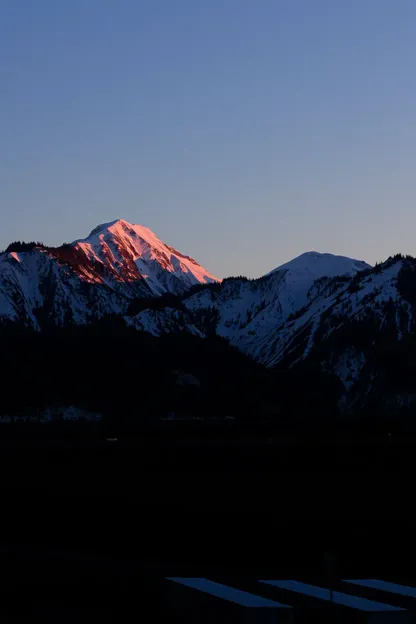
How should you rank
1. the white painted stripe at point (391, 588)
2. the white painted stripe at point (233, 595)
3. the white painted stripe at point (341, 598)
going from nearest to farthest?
the white painted stripe at point (341, 598), the white painted stripe at point (233, 595), the white painted stripe at point (391, 588)

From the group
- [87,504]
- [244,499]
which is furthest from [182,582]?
[244,499]

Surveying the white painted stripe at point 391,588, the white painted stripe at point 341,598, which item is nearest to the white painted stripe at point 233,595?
the white painted stripe at point 341,598

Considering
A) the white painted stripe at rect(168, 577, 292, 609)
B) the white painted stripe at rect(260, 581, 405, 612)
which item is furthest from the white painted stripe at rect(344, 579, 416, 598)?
the white painted stripe at rect(168, 577, 292, 609)

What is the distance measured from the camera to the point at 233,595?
104 ft

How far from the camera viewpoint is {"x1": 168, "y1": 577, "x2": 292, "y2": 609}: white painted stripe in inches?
1188

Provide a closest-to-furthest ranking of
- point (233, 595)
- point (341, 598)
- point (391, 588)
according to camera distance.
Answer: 1. point (341, 598)
2. point (233, 595)
3. point (391, 588)

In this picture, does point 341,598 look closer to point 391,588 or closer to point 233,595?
point 391,588

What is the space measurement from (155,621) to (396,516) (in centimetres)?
5347

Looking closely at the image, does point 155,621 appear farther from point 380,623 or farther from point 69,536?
point 69,536

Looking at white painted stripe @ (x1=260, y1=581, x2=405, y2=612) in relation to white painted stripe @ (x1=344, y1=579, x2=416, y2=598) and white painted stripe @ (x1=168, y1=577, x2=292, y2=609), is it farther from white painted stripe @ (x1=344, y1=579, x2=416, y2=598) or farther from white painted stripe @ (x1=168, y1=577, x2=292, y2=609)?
white painted stripe @ (x1=168, y1=577, x2=292, y2=609)

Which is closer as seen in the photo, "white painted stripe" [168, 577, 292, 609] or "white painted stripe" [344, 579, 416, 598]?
"white painted stripe" [168, 577, 292, 609]

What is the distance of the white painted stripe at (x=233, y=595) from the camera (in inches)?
1188

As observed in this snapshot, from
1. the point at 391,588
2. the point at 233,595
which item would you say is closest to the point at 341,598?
the point at 391,588

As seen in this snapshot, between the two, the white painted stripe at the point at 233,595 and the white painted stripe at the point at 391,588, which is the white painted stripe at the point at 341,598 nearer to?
the white painted stripe at the point at 391,588
